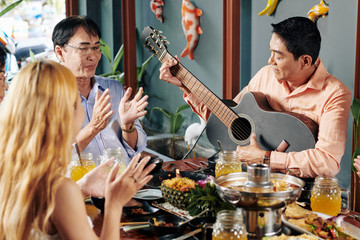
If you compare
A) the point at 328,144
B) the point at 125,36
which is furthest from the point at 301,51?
the point at 125,36

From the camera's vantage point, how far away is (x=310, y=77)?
259 centimetres

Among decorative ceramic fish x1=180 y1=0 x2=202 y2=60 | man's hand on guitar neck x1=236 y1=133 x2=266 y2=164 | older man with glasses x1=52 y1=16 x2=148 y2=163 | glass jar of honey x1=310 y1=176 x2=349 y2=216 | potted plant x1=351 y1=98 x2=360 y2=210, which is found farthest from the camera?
decorative ceramic fish x1=180 y1=0 x2=202 y2=60

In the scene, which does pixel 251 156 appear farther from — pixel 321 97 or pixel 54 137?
pixel 54 137

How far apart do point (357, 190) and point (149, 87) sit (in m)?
3.46

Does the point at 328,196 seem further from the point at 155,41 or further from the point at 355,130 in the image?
the point at 155,41

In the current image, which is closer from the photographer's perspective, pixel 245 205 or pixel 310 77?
pixel 245 205

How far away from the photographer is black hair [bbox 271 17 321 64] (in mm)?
2527

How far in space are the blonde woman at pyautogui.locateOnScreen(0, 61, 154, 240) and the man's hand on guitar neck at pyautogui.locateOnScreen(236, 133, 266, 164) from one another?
1331 millimetres

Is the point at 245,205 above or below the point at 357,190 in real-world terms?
above

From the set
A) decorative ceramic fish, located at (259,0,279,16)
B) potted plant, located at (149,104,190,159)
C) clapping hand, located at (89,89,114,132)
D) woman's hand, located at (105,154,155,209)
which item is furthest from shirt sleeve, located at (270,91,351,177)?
potted plant, located at (149,104,190,159)

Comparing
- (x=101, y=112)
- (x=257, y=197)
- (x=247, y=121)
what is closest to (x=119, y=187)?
(x=257, y=197)

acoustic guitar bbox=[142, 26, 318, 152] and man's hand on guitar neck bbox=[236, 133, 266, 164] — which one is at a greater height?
acoustic guitar bbox=[142, 26, 318, 152]

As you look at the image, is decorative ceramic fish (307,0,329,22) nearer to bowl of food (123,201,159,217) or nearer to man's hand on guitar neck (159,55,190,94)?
man's hand on guitar neck (159,55,190,94)

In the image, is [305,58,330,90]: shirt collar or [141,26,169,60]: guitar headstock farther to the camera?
[141,26,169,60]: guitar headstock
